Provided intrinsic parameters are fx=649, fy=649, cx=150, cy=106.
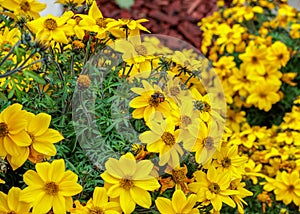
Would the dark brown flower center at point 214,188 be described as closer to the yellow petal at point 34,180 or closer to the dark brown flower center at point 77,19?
the yellow petal at point 34,180

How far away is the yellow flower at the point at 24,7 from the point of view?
4.77 ft

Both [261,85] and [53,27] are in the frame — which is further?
[261,85]

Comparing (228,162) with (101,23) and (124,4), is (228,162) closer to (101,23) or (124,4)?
(101,23)

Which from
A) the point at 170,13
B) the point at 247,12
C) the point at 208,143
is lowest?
the point at 208,143

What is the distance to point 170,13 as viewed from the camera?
4.08 meters

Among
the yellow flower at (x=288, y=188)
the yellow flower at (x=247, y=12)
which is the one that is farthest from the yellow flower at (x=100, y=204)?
the yellow flower at (x=247, y=12)

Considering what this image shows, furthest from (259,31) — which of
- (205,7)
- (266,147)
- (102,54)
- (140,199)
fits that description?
(140,199)

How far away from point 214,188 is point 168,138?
0.16 metres

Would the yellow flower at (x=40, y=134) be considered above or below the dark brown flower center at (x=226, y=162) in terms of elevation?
below

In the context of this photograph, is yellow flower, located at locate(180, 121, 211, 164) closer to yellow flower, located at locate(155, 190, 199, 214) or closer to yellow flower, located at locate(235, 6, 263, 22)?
yellow flower, located at locate(155, 190, 199, 214)

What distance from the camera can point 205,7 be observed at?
4.20 m

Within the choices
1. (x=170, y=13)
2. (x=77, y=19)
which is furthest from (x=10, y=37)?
(x=170, y=13)

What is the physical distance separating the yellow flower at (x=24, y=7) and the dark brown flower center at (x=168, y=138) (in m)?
0.47

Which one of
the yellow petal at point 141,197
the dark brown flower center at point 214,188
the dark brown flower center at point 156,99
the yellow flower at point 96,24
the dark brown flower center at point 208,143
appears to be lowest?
the yellow petal at point 141,197
